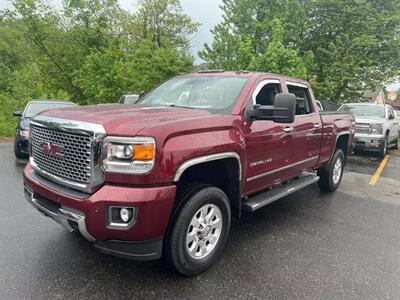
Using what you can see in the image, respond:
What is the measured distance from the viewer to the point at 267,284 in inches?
118

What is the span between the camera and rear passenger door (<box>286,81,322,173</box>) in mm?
4574

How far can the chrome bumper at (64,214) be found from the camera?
2.59m

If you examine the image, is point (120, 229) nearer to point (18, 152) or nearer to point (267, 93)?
point (267, 93)

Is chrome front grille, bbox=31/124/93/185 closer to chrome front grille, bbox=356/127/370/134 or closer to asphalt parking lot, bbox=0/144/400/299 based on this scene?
asphalt parking lot, bbox=0/144/400/299

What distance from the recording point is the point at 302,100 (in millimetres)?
5152

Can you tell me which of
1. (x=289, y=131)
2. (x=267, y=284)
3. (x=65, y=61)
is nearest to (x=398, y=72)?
(x=289, y=131)

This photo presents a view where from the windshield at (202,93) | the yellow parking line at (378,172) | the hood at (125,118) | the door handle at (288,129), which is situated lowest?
the yellow parking line at (378,172)

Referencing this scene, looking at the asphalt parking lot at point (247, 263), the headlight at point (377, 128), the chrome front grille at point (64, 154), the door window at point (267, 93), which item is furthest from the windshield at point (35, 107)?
the headlight at point (377, 128)

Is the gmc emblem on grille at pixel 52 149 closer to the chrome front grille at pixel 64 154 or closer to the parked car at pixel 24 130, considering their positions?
the chrome front grille at pixel 64 154

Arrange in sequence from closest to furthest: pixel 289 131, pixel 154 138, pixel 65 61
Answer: pixel 154 138 → pixel 289 131 → pixel 65 61

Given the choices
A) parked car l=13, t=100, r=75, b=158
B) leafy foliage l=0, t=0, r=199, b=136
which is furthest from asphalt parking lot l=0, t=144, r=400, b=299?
leafy foliage l=0, t=0, r=199, b=136

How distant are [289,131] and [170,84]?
69.9 inches

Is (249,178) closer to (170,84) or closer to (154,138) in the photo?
(154,138)

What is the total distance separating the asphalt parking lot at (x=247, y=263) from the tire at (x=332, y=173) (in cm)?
106
